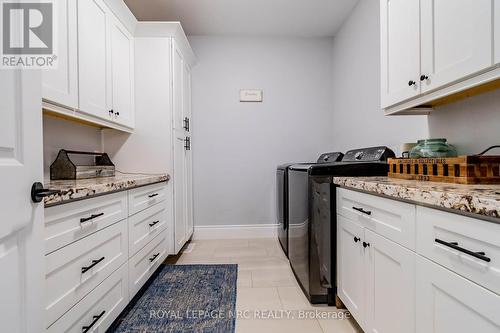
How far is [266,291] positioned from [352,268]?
804 millimetres

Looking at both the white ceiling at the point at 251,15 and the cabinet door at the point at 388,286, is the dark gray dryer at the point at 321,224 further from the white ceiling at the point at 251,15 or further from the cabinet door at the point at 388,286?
the white ceiling at the point at 251,15

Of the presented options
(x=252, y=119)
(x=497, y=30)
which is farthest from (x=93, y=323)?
(x=252, y=119)

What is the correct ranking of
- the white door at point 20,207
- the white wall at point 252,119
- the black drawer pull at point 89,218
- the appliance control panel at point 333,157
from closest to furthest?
1. the white door at point 20,207
2. the black drawer pull at point 89,218
3. the appliance control panel at point 333,157
4. the white wall at point 252,119

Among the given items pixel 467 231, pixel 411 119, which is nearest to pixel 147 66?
pixel 411 119

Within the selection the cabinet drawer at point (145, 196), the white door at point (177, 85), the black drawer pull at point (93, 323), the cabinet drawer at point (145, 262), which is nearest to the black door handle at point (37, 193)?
the black drawer pull at point (93, 323)

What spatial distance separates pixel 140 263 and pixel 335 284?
134 cm

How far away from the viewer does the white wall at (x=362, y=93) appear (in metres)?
2.10

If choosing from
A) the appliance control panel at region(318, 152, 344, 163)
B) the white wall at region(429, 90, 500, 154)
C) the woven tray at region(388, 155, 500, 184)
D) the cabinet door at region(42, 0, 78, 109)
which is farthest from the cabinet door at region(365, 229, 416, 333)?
the cabinet door at region(42, 0, 78, 109)

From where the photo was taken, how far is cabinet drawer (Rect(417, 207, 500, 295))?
2.12ft

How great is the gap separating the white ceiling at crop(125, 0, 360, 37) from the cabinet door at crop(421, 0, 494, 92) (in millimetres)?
1819

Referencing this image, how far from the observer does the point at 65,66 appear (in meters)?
1.53

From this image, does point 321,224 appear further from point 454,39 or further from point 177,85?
point 177,85

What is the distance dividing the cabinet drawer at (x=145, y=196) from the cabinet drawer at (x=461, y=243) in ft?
5.28

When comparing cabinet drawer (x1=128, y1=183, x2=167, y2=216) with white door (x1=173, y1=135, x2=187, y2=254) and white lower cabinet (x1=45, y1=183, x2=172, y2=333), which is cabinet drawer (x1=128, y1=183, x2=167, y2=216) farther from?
white door (x1=173, y1=135, x2=187, y2=254)
